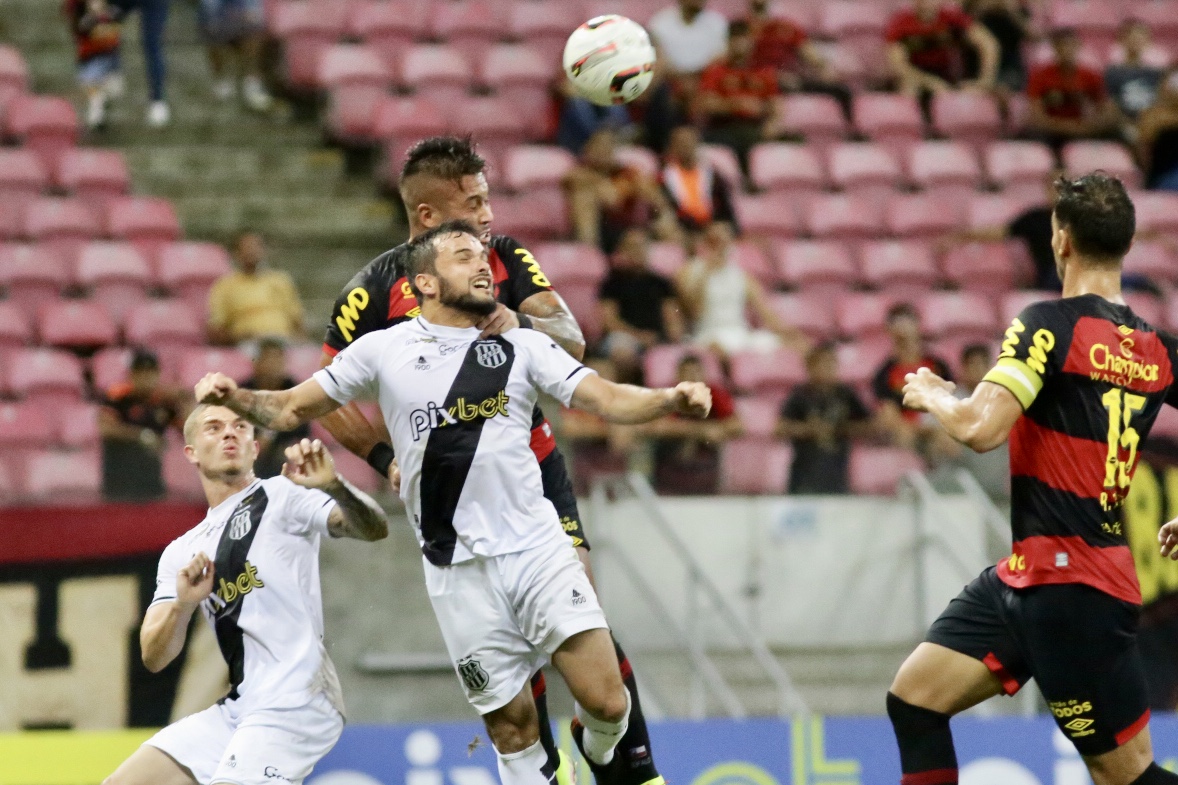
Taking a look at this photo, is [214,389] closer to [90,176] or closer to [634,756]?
[634,756]

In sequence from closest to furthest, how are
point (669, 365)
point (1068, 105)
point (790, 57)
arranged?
point (669, 365)
point (1068, 105)
point (790, 57)

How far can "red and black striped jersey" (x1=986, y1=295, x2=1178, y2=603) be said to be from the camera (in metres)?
5.22

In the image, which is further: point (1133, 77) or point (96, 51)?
point (1133, 77)

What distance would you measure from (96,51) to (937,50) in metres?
6.87

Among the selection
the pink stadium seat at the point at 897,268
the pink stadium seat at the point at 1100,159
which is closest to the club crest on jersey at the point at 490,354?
the pink stadium seat at the point at 897,268

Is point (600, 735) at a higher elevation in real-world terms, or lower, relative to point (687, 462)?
higher

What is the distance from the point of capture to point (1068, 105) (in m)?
13.8

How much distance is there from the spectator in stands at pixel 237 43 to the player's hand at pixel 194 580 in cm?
802

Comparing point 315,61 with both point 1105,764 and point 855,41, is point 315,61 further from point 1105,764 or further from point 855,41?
point 1105,764

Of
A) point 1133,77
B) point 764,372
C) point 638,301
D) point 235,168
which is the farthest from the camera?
point 1133,77

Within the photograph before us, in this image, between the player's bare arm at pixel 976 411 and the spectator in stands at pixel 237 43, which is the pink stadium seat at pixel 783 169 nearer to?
the spectator in stands at pixel 237 43

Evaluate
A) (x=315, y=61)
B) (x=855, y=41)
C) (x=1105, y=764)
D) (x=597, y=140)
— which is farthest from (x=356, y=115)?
(x=1105, y=764)

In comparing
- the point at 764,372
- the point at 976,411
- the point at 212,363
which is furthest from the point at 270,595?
the point at 764,372

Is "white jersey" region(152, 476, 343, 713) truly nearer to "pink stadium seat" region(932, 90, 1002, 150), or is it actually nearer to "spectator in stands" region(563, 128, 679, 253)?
"spectator in stands" region(563, 128, 679, 253)
